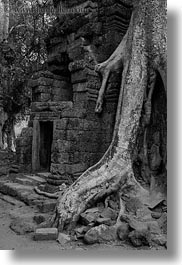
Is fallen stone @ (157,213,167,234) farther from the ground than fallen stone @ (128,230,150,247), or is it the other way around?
fallen stone @ (157,213,167,234)

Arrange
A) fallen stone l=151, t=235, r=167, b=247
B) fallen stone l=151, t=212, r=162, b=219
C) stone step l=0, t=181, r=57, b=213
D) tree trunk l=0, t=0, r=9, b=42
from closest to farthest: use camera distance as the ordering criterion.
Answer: fallen stone l=151, t=235, r=167, b=247 < fallen stone l=151, t=212, r=162, b=219 < stone step l=0, t=181, r=57, b=213 < tree trunk l=0, t=0, r=9, b=42

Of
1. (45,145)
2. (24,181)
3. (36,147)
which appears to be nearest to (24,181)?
(24,181)

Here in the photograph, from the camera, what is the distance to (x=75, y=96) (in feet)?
17.7

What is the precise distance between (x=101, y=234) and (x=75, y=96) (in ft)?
9.62

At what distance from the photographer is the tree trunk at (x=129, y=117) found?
3580mm

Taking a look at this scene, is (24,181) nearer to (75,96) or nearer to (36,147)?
(36,147)

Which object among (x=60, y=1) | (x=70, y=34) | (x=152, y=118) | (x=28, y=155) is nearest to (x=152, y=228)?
(x=152, y=118)

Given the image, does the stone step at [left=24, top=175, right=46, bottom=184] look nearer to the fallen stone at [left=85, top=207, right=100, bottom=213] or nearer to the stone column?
the stone column

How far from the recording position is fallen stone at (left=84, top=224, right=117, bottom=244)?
3.10 m

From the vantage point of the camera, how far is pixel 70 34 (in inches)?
238

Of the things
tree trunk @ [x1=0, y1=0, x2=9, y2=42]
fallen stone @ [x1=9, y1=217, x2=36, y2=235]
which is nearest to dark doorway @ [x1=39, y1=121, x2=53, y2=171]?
tree trunk @ [x1=0, y1=0, x2=9, y2=42]

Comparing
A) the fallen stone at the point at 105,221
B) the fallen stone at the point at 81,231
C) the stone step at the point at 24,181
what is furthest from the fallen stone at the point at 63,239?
the stone step at the point at 24,181

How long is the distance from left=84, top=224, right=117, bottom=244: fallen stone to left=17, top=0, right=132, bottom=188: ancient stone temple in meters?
1.60

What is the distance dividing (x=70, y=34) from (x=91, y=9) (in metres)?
Result: 0.69
